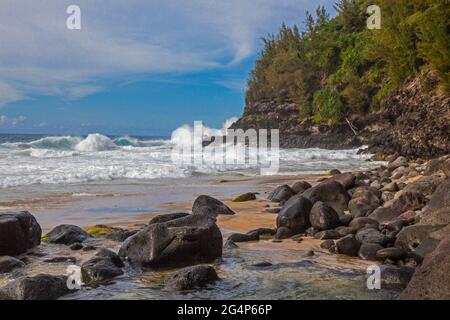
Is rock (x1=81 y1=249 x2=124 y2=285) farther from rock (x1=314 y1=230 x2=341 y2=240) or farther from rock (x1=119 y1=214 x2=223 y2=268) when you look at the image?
rock (x1=314 y1=230 x2=341 y2=240)

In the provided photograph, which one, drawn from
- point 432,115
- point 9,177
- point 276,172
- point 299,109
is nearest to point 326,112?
point 299,109

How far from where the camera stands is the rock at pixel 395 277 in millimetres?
4645

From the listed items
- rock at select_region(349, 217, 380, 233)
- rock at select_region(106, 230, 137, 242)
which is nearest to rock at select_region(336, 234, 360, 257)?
rock at select_region(349, 217, 380, 233)

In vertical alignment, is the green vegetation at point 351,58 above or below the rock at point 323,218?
above

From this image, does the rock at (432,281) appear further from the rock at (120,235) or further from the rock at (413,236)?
the rock at (120,235)

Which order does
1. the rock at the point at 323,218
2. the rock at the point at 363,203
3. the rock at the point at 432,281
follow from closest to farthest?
1. the rock at the point at 432,281
2. the rock at the point at 323,218
3. the rock at the point at 363,203

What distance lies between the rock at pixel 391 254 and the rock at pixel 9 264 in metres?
4.45

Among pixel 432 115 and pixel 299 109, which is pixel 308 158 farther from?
pixel 299 109

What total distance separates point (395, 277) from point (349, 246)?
1297 mm

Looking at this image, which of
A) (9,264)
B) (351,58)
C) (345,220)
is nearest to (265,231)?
(345,220)

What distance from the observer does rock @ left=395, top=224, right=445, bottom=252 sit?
576 cm

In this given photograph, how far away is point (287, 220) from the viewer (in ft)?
24.5

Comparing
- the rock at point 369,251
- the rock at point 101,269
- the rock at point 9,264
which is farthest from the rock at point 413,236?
the rock at point 9,264

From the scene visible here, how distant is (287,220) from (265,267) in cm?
211
